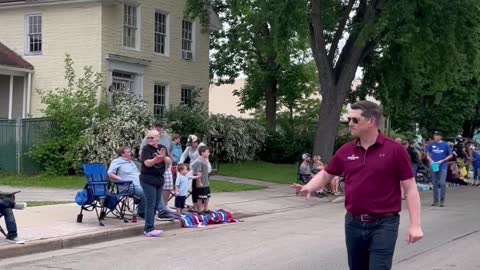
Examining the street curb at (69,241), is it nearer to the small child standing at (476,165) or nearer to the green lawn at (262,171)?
the green lawn at (262,171)

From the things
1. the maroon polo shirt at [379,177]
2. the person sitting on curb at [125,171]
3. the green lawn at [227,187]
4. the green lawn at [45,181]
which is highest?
the maroon polo shirt at [379,177]

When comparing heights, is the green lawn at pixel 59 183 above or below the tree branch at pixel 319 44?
below

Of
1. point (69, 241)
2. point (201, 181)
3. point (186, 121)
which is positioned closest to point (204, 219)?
point (201, 181)

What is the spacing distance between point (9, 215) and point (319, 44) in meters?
17.0

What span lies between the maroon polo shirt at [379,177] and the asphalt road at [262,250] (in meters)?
3.79

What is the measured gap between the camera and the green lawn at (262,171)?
2542cm

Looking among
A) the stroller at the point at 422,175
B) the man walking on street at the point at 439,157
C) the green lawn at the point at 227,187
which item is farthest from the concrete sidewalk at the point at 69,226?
the stroller at the point at 422,175

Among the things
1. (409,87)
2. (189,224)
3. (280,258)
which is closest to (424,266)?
(280,258)

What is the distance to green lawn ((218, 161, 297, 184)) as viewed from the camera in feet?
83.4

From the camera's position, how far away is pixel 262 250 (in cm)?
1040

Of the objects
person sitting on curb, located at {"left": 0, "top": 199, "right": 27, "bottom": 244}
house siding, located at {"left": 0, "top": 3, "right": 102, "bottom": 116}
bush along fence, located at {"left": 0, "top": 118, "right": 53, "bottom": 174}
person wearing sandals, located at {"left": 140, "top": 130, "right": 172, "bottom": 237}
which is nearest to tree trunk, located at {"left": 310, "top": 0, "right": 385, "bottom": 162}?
house siding, located at {"left": 0, "top": 3, "right": 102, "bottom": 116}

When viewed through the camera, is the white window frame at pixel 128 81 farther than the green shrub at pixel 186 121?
Yes

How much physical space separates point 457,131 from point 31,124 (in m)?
31.0

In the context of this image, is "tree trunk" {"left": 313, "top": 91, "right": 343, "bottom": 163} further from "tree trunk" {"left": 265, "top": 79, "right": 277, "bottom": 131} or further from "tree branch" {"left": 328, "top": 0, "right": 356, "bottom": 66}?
"tree trunk" {"left": 265, "top": 79, "right": 277, "bottom": 131}
